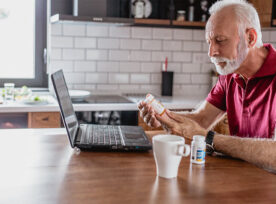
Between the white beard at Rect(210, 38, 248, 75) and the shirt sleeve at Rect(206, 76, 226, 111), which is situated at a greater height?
the white beard at Rect(210, 38, 248, 75)

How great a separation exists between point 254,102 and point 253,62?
20 centimetres

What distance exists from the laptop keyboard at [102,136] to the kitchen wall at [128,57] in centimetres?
172

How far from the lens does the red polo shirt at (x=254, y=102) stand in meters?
1.91

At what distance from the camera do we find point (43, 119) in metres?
2.86

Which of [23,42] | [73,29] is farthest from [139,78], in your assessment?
[23,42]

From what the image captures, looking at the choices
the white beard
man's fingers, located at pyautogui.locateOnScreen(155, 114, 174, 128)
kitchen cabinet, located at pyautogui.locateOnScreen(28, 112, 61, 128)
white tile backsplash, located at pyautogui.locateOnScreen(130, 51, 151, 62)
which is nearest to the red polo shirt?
the white beard

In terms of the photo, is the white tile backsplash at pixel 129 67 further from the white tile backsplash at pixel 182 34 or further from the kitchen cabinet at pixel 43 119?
the kitchen cabinet at pixel 43 119

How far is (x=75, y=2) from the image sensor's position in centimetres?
322

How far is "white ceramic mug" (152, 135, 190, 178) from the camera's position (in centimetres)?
118

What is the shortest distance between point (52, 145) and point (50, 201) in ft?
1.98

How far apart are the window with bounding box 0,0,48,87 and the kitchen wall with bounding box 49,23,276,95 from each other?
0.22 metres

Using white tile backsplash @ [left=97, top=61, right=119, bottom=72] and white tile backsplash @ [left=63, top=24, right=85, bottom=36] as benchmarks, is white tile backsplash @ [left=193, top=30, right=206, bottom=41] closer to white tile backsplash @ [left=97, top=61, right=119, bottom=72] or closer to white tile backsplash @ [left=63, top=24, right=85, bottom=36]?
white tile backsplash @ [left=97, top=61, right=119, bottom=72]

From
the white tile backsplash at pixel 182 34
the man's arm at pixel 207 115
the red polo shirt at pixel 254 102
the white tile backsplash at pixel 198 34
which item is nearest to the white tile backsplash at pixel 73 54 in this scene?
the white tile backsplash at pixel 182 34

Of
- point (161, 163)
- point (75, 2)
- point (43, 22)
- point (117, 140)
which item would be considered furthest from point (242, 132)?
point (43, 22)
